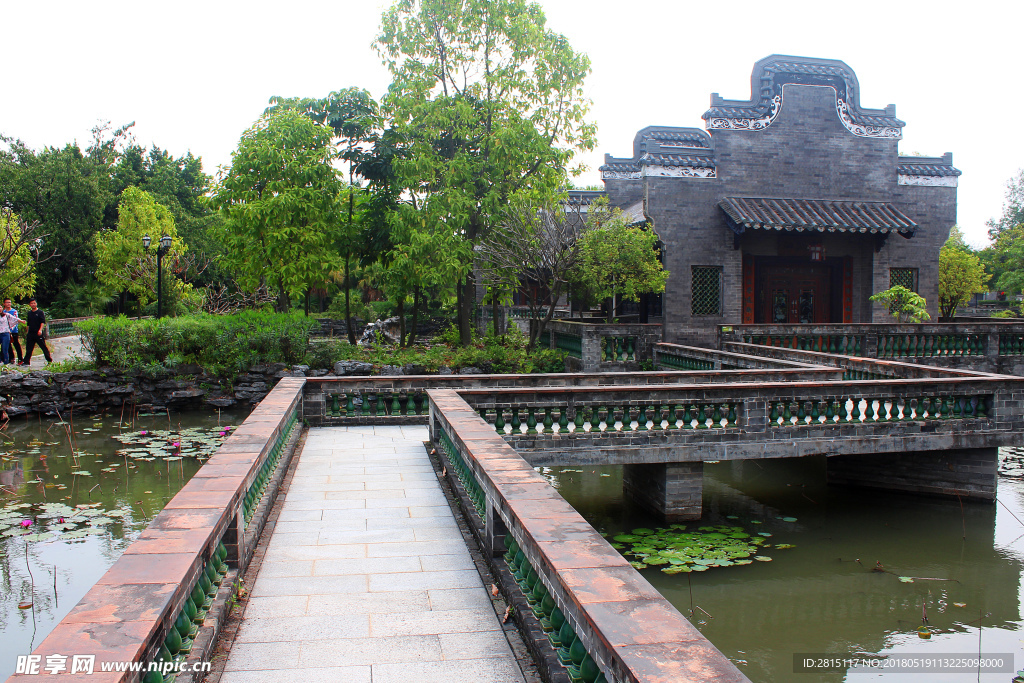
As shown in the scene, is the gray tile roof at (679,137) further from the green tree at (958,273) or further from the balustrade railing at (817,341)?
the green tree at (958,273)

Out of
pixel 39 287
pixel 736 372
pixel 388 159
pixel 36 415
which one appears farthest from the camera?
pixel 39 287

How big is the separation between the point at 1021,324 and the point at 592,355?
11402 mm

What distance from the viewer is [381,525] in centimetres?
597

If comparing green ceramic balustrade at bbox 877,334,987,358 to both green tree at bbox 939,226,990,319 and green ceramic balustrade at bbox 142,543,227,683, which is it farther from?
green ceramic balustrade at bbox 142,543,227,683

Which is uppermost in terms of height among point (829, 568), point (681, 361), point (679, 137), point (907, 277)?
point (679, 137)

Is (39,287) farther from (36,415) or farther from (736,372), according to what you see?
(736,372)

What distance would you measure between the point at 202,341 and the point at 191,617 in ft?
58.2

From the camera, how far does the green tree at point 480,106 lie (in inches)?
794

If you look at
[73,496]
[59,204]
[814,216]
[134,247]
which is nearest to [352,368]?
[73,496]

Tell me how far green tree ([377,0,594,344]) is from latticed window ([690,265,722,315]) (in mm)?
4677

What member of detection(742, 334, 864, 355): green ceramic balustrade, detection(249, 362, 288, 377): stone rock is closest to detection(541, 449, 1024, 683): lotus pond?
detection(742, 334, 864, 355): green ceramic balustrade

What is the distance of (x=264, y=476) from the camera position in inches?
256

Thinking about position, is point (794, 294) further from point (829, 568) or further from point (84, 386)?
point (84, 386)

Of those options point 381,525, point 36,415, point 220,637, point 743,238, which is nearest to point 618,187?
point 743,238
